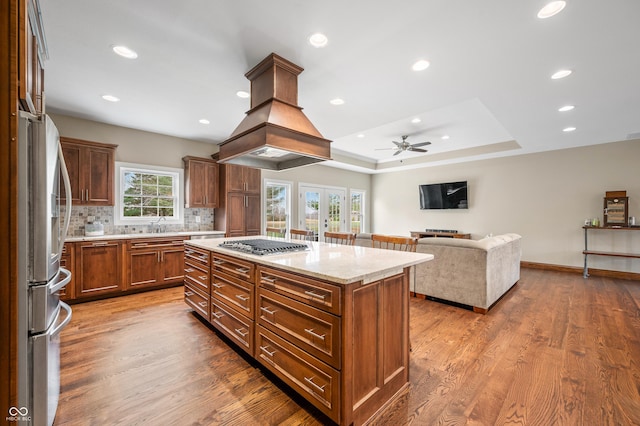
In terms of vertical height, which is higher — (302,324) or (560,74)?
(560,74)

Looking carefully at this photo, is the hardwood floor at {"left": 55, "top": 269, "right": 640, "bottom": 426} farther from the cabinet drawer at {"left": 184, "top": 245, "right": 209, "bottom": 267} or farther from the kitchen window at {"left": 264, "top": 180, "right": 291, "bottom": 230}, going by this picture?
the kitchen window at {"left": 264, "top": 180, "right": 291, "bottom": 230}

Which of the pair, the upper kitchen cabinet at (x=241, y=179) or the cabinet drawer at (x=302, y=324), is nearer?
the cabinet drawer at (x=302, y=324)

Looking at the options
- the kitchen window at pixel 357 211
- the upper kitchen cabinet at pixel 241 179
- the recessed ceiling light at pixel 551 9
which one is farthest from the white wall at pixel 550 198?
the recessed ceiling light at pixel 551 9

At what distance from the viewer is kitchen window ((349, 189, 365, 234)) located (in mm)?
8664

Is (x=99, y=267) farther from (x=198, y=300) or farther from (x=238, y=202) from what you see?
(x=238, y=202)

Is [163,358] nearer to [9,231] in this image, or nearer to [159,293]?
[9,231]

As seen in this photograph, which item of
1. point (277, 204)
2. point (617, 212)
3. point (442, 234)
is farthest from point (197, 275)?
point (617, 212)

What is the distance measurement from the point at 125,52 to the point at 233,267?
222 cm

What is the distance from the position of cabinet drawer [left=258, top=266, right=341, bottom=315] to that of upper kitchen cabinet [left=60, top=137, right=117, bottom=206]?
358 centimetres

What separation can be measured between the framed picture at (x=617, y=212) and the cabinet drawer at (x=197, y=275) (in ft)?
23.6

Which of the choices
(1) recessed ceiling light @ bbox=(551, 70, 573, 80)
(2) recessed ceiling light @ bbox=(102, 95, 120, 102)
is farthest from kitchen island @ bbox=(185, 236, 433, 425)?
(2) recessed ceiling light @ bbox=(102, 95, 120, 102)

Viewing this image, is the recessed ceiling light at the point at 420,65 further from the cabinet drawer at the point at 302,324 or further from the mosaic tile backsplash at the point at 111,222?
the mosaic tile backsplash at the point at 111,222

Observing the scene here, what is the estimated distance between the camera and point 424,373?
2084mm

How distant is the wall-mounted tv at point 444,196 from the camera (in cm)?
707
